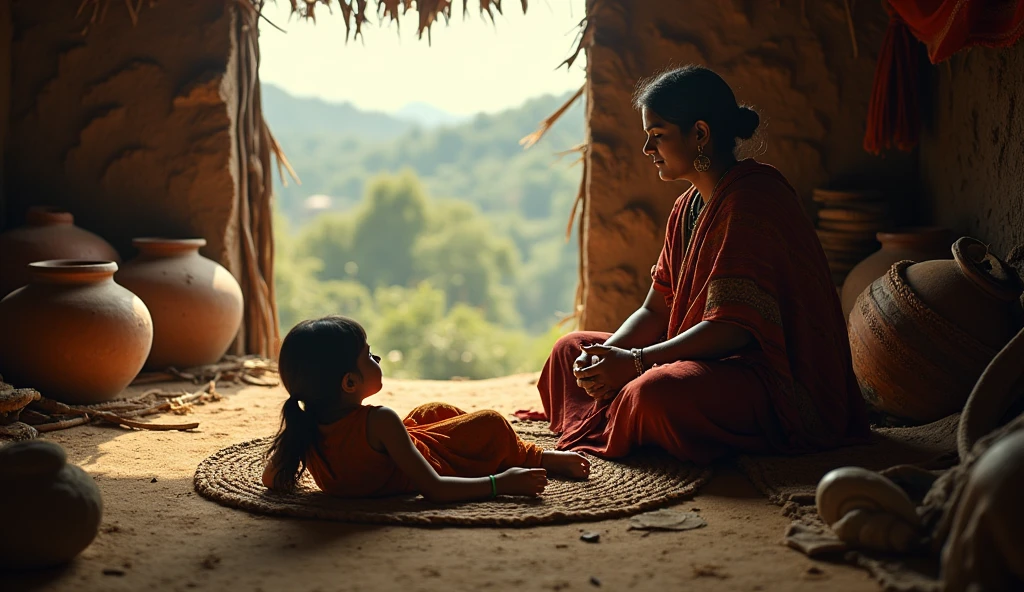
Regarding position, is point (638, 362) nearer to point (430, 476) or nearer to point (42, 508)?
point (430, 476)

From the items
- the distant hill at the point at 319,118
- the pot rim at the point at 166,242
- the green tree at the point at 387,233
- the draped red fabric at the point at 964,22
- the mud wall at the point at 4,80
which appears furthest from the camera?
the distant hill at the point at 319,118

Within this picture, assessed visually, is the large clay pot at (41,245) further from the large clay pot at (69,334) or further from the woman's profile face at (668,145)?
the woman's profile face at (668,145)

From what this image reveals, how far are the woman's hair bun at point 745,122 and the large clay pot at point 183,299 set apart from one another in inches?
115

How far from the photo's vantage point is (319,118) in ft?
172

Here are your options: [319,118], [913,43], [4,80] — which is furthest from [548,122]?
[319,118]

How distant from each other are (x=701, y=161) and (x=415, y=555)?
1676mm

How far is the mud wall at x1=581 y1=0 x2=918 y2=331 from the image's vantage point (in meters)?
4.80

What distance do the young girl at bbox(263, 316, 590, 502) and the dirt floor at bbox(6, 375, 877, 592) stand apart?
0.58ft

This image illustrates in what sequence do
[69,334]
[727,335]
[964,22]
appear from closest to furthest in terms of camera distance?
[727,335] → [964,22] → [69,334]

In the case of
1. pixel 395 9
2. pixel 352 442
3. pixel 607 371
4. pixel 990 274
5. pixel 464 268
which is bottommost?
pixel 464 268

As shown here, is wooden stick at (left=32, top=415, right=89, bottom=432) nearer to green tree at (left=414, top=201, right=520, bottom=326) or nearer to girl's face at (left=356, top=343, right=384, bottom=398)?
girl's face at (left=356, top=343, right=384, bottom=398)

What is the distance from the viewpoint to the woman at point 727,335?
300 cm

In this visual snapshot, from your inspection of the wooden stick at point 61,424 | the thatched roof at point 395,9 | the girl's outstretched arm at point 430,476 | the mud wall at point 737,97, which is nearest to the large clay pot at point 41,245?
the wooden stick at point 61,424

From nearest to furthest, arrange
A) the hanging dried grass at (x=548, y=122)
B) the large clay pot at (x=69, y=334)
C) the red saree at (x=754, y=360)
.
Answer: the red saree at (x=754, y=360), the large clay pot at (x=69, y=334), the hanging dried grass at (x=548, y=122)
